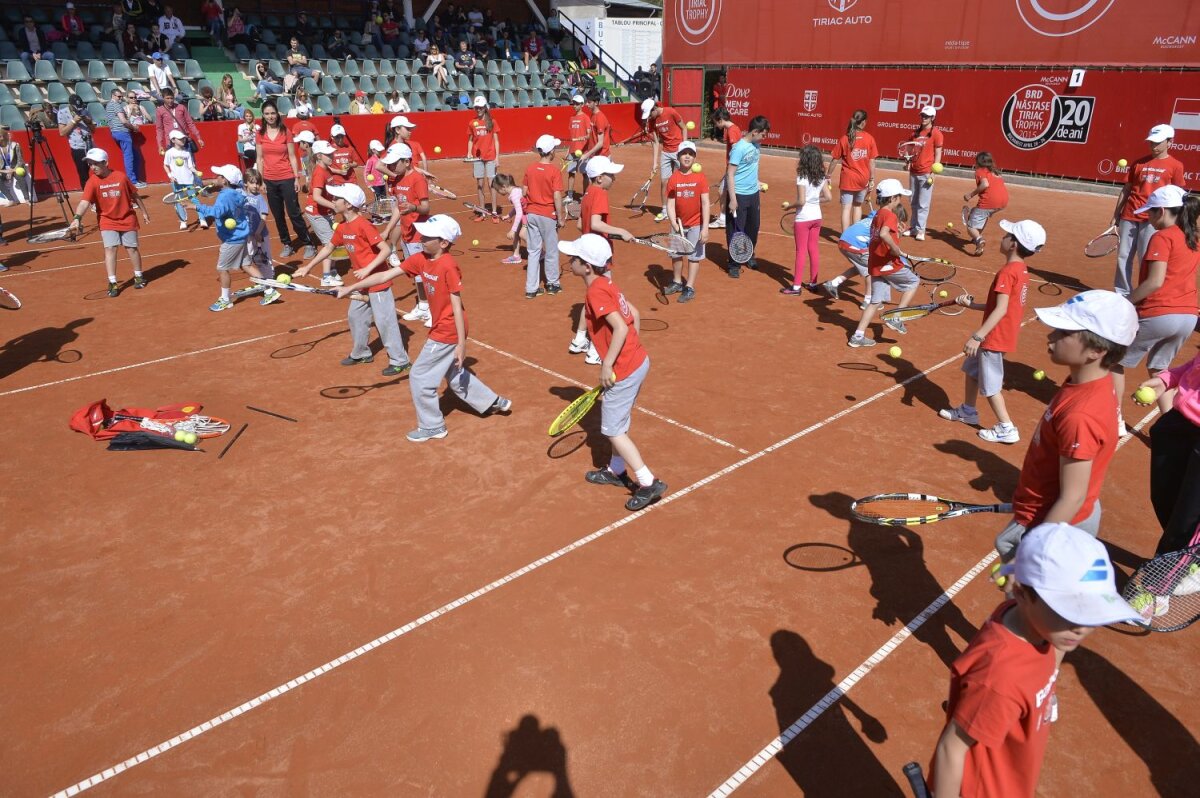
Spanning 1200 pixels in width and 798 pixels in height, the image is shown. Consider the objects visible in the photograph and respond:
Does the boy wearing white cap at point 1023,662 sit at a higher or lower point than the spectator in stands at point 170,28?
lower

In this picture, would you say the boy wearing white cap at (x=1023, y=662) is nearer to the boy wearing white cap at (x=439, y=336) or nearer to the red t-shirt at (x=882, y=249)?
the boy wearing white cap at (x=439, y=336)

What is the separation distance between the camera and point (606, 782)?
450 centimetres

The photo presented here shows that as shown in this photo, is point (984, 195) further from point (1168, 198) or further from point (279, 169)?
point (279, 169)

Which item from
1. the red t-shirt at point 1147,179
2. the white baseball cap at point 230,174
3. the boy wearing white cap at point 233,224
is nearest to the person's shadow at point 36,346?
the boy wearing white cap at point 233,224

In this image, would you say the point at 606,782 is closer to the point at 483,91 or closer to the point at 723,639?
the point at 723,639

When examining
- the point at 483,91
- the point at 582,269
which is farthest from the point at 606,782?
the point at 483,91

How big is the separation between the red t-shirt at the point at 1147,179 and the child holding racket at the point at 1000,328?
5.56 m

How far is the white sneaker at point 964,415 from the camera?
874cm

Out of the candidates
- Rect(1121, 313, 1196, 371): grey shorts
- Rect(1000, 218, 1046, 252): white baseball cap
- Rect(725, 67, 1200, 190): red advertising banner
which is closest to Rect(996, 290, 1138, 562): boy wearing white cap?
Rect(1000, 218, 1046, 252): white baseball cap

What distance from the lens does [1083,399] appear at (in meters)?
4.07

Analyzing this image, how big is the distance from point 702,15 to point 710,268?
23424 millimetres

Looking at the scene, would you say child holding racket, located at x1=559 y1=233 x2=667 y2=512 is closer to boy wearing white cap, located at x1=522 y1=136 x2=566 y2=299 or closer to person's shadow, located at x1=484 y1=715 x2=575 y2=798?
person's shadow, located at x1=484 y1=715 x2=575 y2=798

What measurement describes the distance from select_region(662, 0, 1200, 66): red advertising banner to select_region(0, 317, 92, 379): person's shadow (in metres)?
25.9

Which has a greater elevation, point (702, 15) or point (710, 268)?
point (702, 15)
